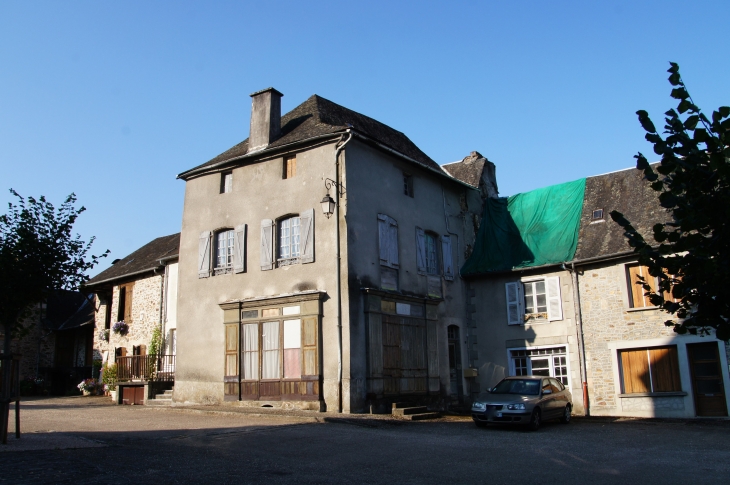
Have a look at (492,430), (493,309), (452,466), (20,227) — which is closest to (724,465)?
(452,466)

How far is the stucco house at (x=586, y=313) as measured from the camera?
55.9 feet

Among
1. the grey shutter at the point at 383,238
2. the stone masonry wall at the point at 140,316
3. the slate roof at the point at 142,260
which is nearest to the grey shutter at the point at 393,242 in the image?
the grey shutter at the point at 383,238

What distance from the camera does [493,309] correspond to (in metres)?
20.5

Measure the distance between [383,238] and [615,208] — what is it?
25.1ft

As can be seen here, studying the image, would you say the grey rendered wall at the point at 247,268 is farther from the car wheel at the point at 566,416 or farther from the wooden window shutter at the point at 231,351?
the car wheel at the point at 566,416

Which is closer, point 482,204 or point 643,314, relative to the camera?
point 643,314

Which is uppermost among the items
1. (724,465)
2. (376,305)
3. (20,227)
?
(20,227)

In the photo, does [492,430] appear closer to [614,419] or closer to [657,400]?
[614,419]

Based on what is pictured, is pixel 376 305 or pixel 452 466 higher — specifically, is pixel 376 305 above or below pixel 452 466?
above

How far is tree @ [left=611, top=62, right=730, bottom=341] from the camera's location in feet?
15.1

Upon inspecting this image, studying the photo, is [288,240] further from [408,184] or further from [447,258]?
[447,258]

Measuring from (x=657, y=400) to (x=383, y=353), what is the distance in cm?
752

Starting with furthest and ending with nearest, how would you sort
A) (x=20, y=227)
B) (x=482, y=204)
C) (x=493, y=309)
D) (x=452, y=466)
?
(x=482, y=204), (x=493, y=309), (x=20, y=227), (x=452, y=466)

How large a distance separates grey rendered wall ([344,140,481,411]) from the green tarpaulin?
621mm
